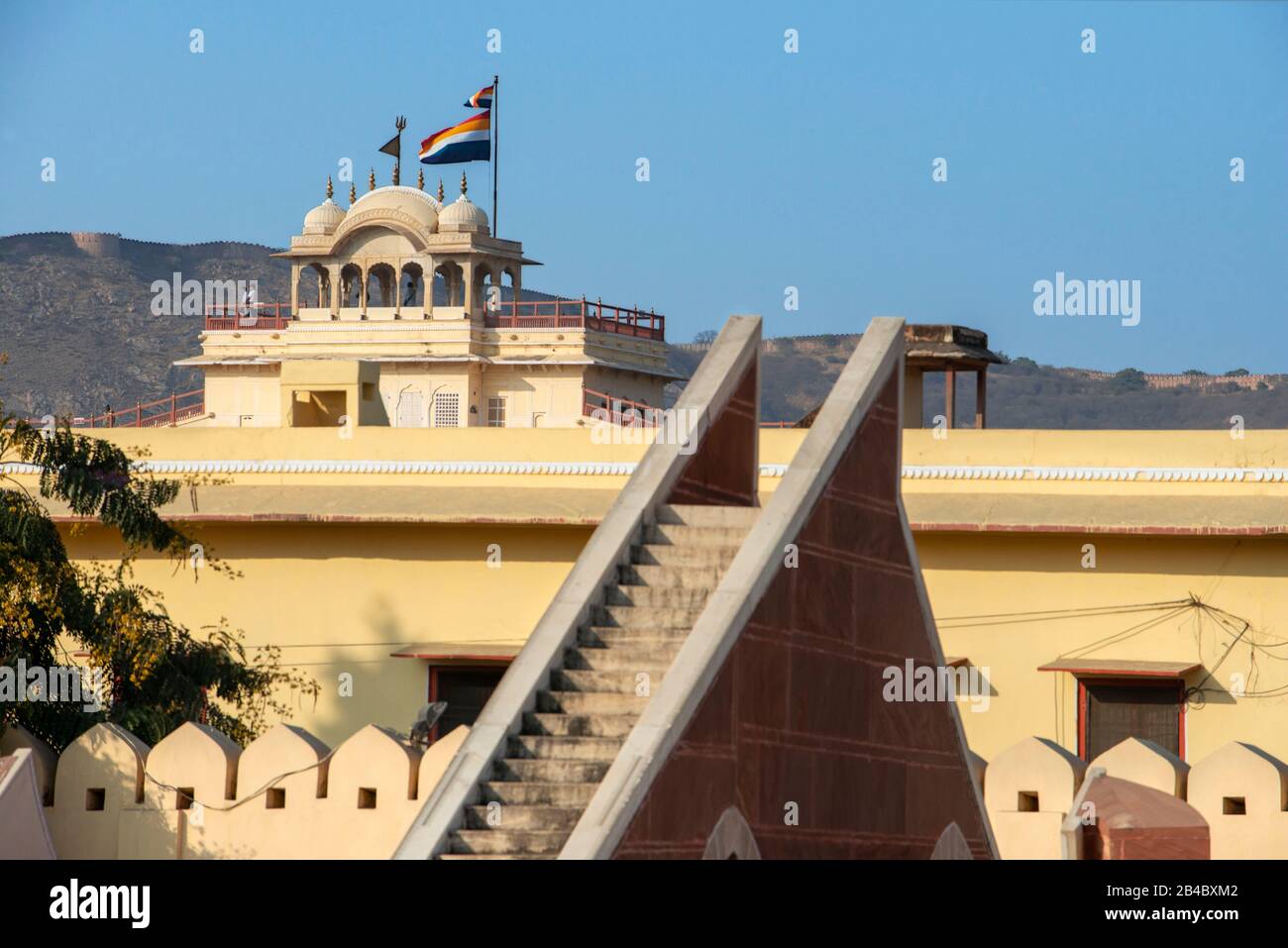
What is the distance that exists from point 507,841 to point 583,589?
1579 mm

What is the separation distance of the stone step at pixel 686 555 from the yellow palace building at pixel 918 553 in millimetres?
7576

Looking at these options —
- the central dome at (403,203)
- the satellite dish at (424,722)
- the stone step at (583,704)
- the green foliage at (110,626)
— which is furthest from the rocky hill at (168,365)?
the stone step at (583,704)

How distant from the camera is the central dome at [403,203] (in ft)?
171

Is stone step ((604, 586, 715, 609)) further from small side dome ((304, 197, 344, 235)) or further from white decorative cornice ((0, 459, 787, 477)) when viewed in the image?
small side dome ((304, 197, 344, 235))

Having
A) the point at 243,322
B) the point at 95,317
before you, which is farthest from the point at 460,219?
the point at 95,317

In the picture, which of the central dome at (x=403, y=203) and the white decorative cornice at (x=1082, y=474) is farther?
the central dome at (x=403, y=203)

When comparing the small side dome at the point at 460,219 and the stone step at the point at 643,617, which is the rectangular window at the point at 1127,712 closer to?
the stone step at the point at 643,617

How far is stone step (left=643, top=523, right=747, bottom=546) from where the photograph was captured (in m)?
12.1

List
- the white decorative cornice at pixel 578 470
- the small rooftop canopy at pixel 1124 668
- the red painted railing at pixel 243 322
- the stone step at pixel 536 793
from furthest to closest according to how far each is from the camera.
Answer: the red painted railing at pixel 243 322
the white decorative cornice at pixel 578 470
the small rooftop canopy at pixel 1124 668
the stone step at pixel 536 793

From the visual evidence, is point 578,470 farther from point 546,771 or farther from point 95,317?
point 95,317

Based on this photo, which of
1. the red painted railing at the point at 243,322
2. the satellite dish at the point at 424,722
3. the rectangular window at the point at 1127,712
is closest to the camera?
the satellite dish at the point at 424,722

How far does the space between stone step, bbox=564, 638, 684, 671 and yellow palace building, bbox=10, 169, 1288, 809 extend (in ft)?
26.8
